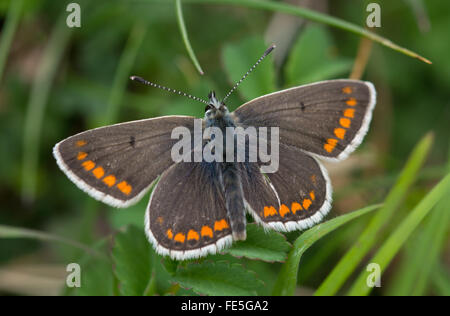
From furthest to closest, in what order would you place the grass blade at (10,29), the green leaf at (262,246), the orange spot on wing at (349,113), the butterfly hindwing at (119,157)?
1. the grass blade at (10,29)
2. the orange spot on wing at (349,113)
3. the butterfly hindwing at (119,157)
4. the green leaf at (262,246)

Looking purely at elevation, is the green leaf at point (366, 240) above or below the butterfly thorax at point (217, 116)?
below

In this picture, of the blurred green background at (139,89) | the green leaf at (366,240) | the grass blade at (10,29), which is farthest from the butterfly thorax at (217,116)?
the grass blade at (10,29)

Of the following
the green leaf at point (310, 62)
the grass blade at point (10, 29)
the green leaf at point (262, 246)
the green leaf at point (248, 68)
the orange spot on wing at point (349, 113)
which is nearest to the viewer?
the green leaf at point (262, 246)

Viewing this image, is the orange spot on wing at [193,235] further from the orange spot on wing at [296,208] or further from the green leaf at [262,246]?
the orange spot on wing at [296,208]

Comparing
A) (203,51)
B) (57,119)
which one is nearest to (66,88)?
(57,119)

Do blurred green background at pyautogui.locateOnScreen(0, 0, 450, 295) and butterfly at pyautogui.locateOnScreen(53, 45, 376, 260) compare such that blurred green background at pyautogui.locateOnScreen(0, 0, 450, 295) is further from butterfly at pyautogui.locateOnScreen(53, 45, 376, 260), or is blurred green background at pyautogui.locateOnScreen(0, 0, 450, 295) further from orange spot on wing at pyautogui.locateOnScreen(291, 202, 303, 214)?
orange spot on wing at pyautogui.locateOnScreen(291, 202, 303, 214)

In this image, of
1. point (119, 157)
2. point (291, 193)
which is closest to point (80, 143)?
point (119, 157)

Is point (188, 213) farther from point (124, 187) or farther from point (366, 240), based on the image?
point (366, 240)
